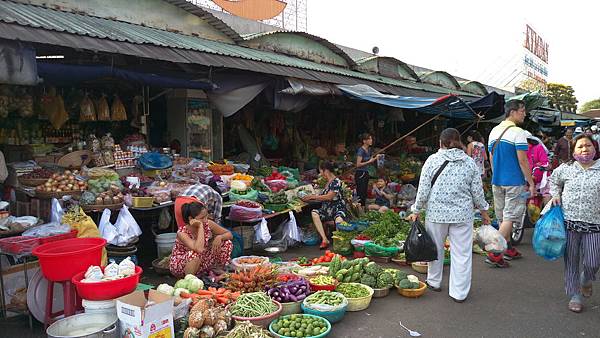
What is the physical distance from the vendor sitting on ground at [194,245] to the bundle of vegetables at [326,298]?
1409 millimetres

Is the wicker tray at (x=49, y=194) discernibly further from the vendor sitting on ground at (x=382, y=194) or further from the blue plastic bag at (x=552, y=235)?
the vendor sitting on ground at (x=382, y=194)

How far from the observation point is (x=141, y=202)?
6.08 meters

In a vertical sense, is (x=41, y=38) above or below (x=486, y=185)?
above

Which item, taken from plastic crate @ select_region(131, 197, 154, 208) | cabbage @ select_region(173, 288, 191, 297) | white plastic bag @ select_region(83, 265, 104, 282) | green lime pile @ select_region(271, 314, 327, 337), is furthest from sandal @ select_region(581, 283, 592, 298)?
plastic crate @ select_region(131, 197, 154, 208)

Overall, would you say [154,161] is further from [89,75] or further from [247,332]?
[247,332]

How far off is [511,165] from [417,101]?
2995 mm

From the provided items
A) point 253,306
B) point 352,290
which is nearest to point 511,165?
point 352,290

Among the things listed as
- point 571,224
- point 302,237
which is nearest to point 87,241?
point 302,237

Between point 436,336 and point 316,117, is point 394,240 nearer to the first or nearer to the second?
point 436,336

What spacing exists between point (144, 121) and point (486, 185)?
9081 millimetres

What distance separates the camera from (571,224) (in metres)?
4.50

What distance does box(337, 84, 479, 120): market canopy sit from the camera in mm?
8258

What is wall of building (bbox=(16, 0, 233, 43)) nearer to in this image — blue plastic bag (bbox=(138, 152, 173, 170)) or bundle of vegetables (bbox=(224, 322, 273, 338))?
blue plastic bag (bbox=(138, 152, 173, 170))

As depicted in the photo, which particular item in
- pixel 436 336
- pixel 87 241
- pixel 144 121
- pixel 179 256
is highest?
pixel 144 121
